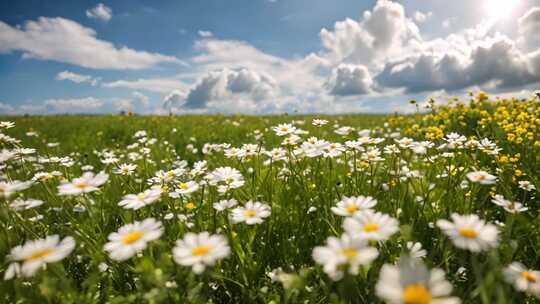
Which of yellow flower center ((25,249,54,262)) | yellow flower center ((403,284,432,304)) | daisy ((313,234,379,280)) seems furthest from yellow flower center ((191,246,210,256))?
yellow flower center ((403,284,432,304))

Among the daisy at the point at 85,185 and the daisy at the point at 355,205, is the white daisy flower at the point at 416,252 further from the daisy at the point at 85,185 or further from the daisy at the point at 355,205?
the daisy at the point at 85,185

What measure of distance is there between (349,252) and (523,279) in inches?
29.8

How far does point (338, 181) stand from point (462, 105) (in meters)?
4.01

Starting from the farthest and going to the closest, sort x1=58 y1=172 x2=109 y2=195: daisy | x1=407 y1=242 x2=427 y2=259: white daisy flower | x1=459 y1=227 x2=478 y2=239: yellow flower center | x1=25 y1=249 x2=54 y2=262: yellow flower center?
x1=407 y1=242 x2=427 y2=259: white daisy flower, x1=58 y1=172 x2=109 y2=195: daisy, x1=25 y1=249 x2=54 y2=262: yellow flower center, x1=459 y1=227 x2=478 y2=239: yellow flower center

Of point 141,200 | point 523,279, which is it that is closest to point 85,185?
point 141,200

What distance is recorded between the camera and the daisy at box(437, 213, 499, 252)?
1.01m

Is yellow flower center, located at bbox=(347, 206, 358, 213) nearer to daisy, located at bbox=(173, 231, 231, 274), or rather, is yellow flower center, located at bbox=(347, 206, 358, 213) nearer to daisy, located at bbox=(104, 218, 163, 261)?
daisy, located at bbox=(173, 231, 231, 274)

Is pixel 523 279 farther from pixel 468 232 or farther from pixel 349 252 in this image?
pixel 349 252

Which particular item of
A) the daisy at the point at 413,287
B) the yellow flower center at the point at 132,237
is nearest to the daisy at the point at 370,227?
→ the daisy at the point at 413,287

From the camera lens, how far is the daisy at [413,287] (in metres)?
0.83

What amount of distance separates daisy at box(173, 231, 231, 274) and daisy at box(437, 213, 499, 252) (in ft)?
2.34

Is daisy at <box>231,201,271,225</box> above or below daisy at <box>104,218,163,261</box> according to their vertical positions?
below

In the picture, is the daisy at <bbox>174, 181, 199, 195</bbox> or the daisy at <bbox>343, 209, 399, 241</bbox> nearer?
the daisy at <bbox>343, 209, 399, 241</bbox>

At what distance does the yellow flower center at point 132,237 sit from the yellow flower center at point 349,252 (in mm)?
730
